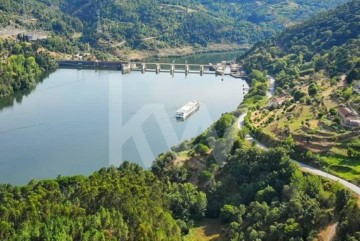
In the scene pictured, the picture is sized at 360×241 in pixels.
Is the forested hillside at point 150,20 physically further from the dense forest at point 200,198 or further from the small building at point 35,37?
the dense forest at point 200,198

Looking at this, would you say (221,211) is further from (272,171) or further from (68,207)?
(68,207)

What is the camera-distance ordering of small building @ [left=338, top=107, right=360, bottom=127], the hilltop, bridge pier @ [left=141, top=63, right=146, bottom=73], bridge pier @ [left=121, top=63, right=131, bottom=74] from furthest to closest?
1. the hilltop
2. bridge pier @ [left=141, top=63, right=146, bottom=73]
3. bridge pier @ [left=121, top=63, right=131, bottom=74]
4. small building @ [left=338, top=107, right=360, bottom=127]

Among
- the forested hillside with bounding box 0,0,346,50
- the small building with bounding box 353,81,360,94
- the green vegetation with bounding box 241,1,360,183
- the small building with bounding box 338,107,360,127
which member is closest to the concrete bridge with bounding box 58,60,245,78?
the green vegetation with bounding box 241,1,360,183

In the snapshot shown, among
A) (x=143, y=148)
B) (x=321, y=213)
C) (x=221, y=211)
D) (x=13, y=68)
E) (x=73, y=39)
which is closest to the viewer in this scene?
(x=321, y=213)

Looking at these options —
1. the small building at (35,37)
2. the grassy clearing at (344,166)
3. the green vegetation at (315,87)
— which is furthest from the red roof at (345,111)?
the small building at (35,37)

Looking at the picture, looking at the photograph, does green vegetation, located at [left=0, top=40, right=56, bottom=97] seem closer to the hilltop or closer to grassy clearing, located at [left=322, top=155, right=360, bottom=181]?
the hilltop

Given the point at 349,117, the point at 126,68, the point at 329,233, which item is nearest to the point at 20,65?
the point at 126,68

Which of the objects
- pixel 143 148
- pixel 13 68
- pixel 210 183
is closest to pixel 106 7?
pixel 13 68

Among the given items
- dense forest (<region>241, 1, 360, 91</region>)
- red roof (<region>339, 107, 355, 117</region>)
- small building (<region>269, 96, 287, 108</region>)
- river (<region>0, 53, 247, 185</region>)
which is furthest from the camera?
dense forest (<region>241, 1, 360, 91</region>)
